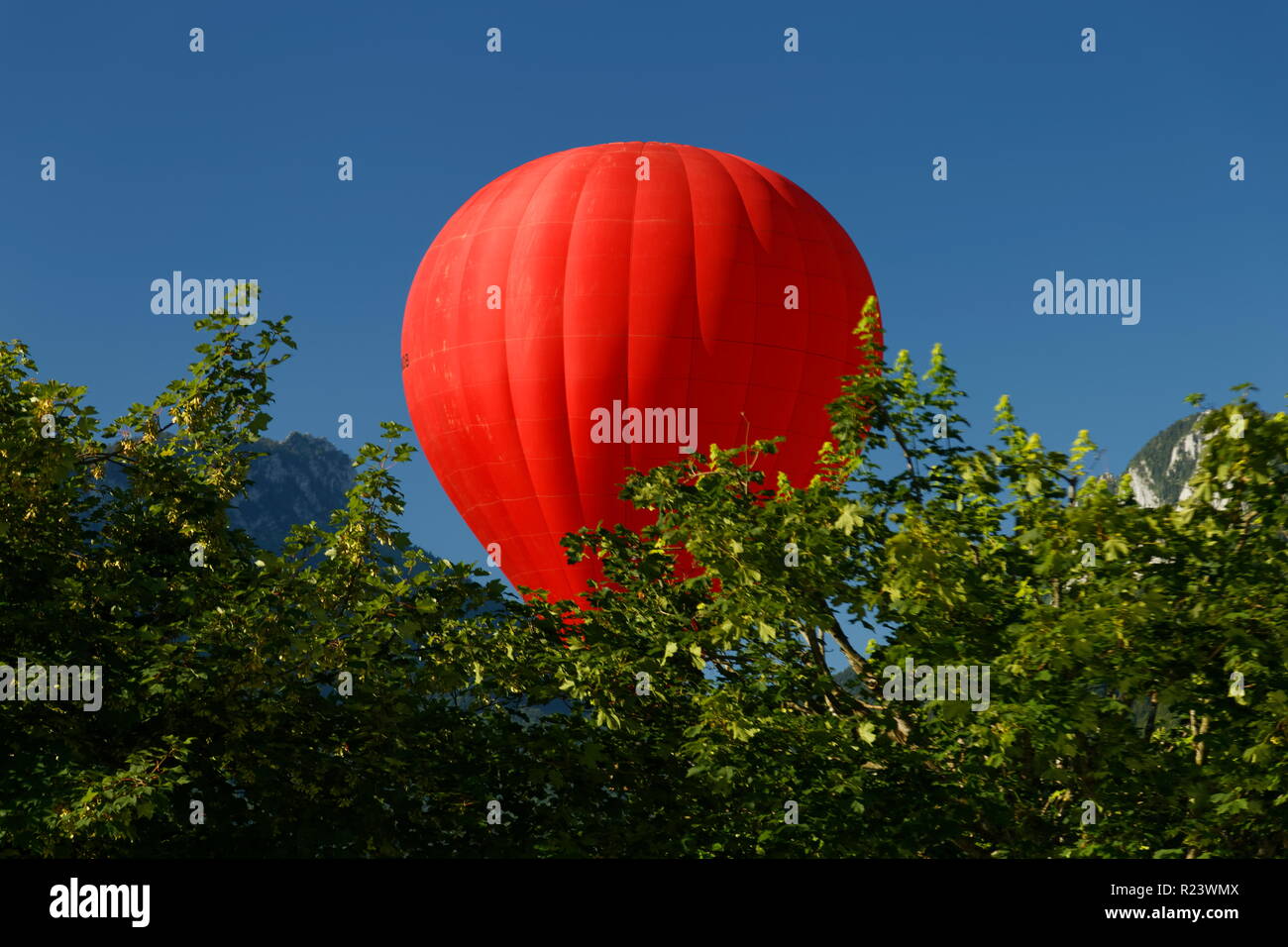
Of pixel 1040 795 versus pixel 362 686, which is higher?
pixel 362 686

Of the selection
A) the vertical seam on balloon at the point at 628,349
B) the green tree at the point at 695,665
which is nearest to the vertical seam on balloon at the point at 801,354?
the vertical seam on balloon at the point at 628,349

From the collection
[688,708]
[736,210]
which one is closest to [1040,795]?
[688,708]

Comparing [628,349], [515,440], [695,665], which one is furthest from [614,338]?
[695,665]

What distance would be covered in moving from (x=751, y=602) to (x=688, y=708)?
232 cm

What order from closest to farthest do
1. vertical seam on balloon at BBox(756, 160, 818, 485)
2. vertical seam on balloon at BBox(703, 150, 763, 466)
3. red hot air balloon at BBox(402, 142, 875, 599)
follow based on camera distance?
1. red hot air balloon at BBox(402, 142, 875, 599)
2. vertical seam on balloon at BBox(703, 150, 763, 466)
3. vertical seam on balloon at BBox(756, 160, 818, 485)

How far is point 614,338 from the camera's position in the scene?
92.3ft

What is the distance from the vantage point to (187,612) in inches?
561

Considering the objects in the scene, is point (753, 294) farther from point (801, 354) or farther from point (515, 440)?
point (515, 440)

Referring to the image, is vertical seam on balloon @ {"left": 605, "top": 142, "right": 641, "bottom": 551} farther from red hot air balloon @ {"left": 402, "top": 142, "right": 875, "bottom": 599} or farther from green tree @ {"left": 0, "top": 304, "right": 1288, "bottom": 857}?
green tree @ {"left": 0, "top": 304, "right": 1288, "bottom": 857}

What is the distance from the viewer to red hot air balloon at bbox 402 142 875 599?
28.1m

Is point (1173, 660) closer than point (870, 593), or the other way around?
point (1173, 660)

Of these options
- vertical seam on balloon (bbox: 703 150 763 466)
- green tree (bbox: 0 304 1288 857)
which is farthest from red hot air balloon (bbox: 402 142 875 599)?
green tree (bbox: 0 304 1288 857)
